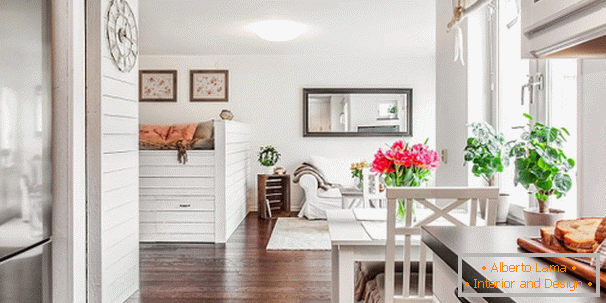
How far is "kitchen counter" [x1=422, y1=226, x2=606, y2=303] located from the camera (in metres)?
0.80

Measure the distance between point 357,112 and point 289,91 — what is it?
1.08 m

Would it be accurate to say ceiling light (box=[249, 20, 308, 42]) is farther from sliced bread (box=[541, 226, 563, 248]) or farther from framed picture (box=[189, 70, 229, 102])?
sliced bread (box=[541, 226, 563, 248])

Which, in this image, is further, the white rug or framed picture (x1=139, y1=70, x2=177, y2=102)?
framed picture (x1=139, y1=70, x2=177, y2=102)

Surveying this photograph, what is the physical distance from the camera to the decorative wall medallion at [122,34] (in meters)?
3.24

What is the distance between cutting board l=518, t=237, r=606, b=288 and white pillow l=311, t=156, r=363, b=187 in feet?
20.2

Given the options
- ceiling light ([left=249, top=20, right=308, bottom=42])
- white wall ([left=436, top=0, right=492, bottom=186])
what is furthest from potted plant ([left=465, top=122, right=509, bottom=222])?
ceiling light ([left=249, top=20, right=308, bottom=42])

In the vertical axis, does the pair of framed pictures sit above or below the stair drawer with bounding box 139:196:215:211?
above

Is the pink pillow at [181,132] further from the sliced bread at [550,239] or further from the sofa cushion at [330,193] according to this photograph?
the sliced bread at [550,239]

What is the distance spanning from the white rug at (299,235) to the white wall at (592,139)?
338cm

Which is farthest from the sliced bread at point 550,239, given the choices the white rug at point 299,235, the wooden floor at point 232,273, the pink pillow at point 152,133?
the pink pillow at point 152,133

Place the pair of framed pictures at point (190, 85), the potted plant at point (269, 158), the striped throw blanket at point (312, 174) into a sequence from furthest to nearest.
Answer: the pair of framed pictures at point (190, 85) → the potted plant at point (269, 158) → the striped throw blanket at point (312, 174)

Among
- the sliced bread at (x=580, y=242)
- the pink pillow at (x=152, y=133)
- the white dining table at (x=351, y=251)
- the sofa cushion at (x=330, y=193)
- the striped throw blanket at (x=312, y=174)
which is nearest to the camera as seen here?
the sliced bread at (x=580, y=242)

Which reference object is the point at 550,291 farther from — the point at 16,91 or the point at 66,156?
the point at 66,156

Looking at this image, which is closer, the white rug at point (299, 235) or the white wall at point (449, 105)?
the white wall at point (449, 105)
